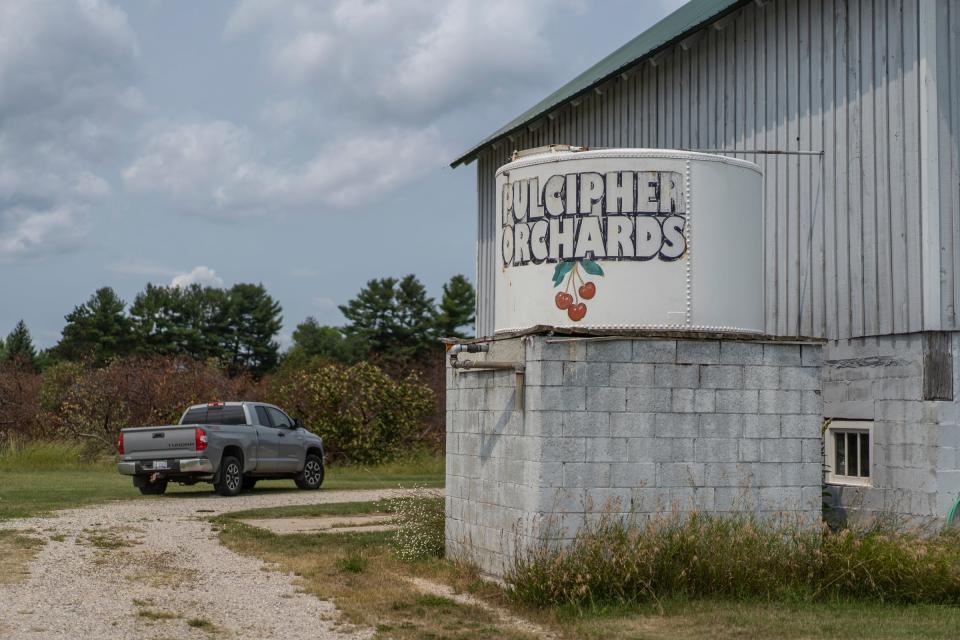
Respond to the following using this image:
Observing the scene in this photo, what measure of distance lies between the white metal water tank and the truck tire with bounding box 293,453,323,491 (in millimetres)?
14270

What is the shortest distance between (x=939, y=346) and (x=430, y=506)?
225 inches

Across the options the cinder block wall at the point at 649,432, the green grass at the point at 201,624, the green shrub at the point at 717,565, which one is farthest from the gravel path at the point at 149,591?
the cinder block wall at the point at 649,432

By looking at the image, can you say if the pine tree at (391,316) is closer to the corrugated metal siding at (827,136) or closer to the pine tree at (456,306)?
the pine tree at (456,306)

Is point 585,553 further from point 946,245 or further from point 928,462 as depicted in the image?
point 946,245

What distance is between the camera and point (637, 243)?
35.7ft

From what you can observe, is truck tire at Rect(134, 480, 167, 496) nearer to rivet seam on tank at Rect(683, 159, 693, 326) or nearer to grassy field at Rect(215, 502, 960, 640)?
grassy field at Rect(215, 502, 960, 640)

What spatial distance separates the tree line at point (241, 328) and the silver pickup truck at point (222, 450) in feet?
151

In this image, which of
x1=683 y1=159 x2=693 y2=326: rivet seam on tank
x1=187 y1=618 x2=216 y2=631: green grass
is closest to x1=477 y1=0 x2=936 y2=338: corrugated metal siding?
x1=683 y1=159 x2=693 y2=326: rivet seam on tank

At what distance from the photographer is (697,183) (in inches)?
436

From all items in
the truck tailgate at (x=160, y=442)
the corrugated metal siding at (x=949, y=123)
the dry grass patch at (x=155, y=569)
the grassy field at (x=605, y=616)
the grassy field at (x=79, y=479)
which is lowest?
the grassy field at (x=79, y=479)

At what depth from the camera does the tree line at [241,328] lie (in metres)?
76.2

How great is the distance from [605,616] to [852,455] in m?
4.36

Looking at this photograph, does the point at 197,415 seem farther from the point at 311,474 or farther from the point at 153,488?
the point at 311,474

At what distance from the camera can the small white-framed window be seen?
1222 centimetres
